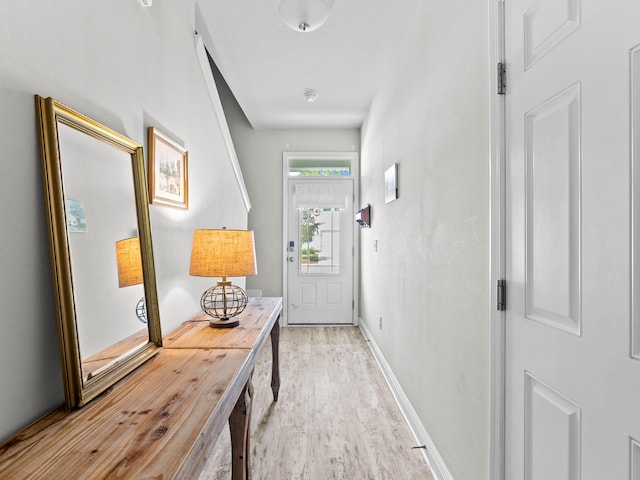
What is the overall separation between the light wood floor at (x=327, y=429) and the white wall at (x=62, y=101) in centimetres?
85

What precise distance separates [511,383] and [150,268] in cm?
130

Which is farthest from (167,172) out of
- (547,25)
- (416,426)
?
(416,426)

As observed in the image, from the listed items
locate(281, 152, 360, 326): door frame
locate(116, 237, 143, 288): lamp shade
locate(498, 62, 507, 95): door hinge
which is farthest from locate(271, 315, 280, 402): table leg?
locate(281, 152, 360, 326): door frame

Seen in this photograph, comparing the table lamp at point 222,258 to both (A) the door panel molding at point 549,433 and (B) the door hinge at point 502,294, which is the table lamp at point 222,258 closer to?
(B) the door hinge at point 502,294

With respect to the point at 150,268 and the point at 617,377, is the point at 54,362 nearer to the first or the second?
the point at 150,268

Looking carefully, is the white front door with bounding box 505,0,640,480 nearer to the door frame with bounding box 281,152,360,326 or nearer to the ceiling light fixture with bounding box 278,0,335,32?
the ceiling light fixture with bounding box 278,0,335,32

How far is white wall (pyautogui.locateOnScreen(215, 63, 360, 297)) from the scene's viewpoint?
192 inches

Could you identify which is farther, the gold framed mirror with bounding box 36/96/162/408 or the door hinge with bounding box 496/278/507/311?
the door hinge with bounding box 496/278/507/311

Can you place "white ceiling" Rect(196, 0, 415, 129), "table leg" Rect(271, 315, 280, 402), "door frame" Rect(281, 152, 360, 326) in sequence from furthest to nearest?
"door frame" Rect(281, 152, 360, 326), "table leg" Rect(271, 315, 280, 402), "white ceiling" Rect(196, 0, 415, 129)

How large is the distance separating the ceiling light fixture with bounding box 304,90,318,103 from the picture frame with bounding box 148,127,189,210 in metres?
1.95

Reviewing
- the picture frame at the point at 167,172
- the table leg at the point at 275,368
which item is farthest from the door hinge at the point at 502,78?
the table leg at the point at 275,368

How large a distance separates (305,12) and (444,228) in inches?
50.2

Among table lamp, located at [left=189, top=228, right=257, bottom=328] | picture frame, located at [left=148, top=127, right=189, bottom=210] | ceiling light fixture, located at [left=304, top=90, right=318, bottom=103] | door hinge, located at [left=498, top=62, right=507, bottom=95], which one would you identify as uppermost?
ceiling light fixture, located at [left=304, top=90, right=318, bottom=103]

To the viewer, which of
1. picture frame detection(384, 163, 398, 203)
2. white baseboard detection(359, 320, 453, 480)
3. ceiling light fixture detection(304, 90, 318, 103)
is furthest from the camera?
ceiling light fixture detection(304, 90, 318, 103)
